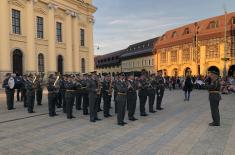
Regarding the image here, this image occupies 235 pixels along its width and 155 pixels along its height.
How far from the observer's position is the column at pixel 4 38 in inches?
1035

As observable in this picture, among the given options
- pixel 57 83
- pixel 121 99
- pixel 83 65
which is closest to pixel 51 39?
pixel 83 65

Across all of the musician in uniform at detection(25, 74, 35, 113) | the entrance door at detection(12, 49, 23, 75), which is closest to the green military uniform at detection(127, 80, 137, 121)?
the musician in uniform at detection(25, 74, 35, 113)

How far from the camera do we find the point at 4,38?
2661 centimetres

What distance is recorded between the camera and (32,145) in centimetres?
659

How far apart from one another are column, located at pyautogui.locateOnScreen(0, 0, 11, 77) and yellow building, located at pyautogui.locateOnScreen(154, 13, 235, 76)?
29.5 m

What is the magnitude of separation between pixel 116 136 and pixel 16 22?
2573 centimetres

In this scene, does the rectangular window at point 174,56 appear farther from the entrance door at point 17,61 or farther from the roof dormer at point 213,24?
the entrance door at point 17,61

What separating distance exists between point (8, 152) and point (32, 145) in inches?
27.2

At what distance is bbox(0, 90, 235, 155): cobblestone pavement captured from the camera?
20.0 feet

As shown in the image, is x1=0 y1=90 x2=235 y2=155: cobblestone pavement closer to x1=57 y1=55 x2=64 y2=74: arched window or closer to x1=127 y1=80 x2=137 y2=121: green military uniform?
x1=127 y1=80 x2=137 y2=121: green military uniform

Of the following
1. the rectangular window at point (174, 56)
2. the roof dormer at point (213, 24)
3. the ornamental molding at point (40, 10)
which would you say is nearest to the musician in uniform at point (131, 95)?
the ornamental molding at point (40, 10)

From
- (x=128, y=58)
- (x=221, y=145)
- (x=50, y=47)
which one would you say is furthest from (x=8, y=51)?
(x=128, y=58)

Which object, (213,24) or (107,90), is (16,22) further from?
(213,24)

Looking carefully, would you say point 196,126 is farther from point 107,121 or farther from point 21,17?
point 21,17
